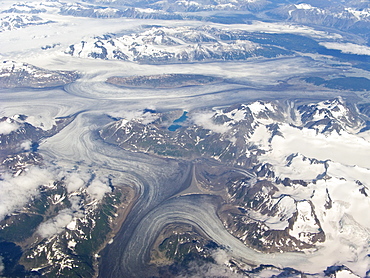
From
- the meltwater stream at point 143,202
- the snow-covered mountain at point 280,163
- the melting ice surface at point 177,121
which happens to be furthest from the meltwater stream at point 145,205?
the melting ice surface at point 177,121

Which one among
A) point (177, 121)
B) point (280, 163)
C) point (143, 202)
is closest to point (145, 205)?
point (143, 202)

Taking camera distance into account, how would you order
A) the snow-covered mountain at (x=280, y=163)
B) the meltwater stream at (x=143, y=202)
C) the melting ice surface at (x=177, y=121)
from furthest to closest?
the melting ice surface at (x=177, y=121)
the snow-covered mountain at (x=280, y=163)
the meltwater stream at (x=143, y=202)

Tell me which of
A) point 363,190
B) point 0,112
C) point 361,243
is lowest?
point 0,112

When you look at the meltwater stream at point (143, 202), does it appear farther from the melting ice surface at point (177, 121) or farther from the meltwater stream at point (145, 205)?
the melting ice surface at point (177, 121)

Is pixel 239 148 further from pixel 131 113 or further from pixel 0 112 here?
pixel 0 112

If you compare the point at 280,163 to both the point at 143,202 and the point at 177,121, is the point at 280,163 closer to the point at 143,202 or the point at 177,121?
the point at 143,202

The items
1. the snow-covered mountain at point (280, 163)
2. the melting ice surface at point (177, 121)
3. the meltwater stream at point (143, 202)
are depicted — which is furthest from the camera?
the melting ice surface at point (177, 121)

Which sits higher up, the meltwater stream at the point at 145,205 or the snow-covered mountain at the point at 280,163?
the snow-covered mountain at the point at 280,163

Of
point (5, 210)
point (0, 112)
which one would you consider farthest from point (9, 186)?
point (0, 112)

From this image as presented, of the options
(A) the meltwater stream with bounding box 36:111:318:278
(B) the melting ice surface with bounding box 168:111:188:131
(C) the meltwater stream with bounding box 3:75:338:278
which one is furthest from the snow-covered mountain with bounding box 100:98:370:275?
(C) the meltwater stream with bounding box 3:75:338:278

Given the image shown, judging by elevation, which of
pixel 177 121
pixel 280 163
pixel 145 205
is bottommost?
pixel 145 205

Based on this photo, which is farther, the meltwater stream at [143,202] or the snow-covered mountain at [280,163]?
the snow-covered mountain at [280,163]
